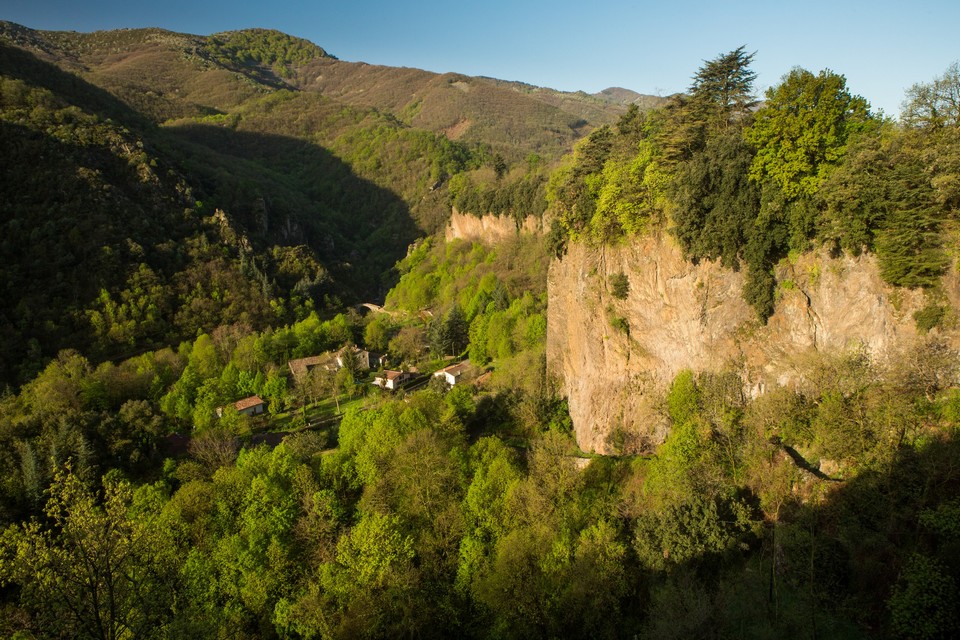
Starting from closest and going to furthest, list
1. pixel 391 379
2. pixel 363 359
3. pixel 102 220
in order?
pixel 391 379 < pixel 363 359 < pixel 102 220

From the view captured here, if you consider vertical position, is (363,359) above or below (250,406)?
above

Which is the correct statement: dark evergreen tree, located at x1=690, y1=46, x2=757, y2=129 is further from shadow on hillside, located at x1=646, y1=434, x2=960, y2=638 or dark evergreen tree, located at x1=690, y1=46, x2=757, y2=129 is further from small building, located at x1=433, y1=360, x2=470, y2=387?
small building, located at x1=433, y1=360, x2=470, y2=387

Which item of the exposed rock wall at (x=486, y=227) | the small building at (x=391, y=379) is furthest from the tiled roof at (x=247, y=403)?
the exposed rock wall at (x=486, y=227)

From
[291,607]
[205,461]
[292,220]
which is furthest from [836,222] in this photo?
[292,220]

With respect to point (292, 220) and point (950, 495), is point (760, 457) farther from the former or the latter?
point (292, 220)

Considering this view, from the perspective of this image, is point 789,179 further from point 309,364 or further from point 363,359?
point 309,364

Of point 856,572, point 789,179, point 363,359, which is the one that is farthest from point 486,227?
point 856,572

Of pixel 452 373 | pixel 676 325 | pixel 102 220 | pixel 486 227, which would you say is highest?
pixel 486 227

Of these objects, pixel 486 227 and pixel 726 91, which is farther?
pixel 486 227
